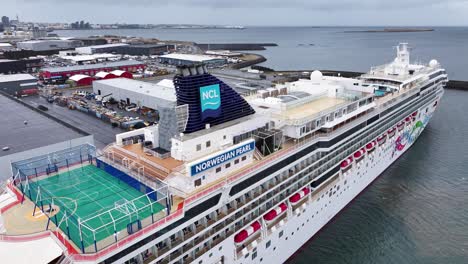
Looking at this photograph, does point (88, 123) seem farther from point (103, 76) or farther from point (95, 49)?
point (95, 49)

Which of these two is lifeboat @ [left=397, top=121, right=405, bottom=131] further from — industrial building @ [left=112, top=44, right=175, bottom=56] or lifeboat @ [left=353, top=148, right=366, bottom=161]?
industrial building @ [left=112, top=44, right=175, bottom=56]

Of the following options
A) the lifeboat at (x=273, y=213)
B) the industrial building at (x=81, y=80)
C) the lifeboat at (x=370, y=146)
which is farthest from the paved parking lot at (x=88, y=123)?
the lifeboat at (x=370, y=146)

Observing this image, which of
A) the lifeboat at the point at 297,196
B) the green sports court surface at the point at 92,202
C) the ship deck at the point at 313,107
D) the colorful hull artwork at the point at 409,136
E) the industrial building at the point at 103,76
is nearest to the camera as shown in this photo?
the green sports court surface at the point at 92,202

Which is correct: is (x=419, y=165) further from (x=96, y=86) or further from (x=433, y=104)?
(x=96, y=86)

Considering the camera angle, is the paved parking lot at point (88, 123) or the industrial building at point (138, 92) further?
the industrial building at point (138, 92)

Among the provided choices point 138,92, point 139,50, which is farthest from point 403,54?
point 139,50

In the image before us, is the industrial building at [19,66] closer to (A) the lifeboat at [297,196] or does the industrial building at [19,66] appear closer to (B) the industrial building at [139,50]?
(B) the industrial building at [139,50]

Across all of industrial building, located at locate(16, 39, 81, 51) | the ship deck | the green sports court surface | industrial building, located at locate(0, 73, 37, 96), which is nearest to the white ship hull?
the green sports court surface

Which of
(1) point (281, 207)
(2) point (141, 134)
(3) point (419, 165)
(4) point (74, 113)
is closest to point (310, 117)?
(1) point (281, 207)
